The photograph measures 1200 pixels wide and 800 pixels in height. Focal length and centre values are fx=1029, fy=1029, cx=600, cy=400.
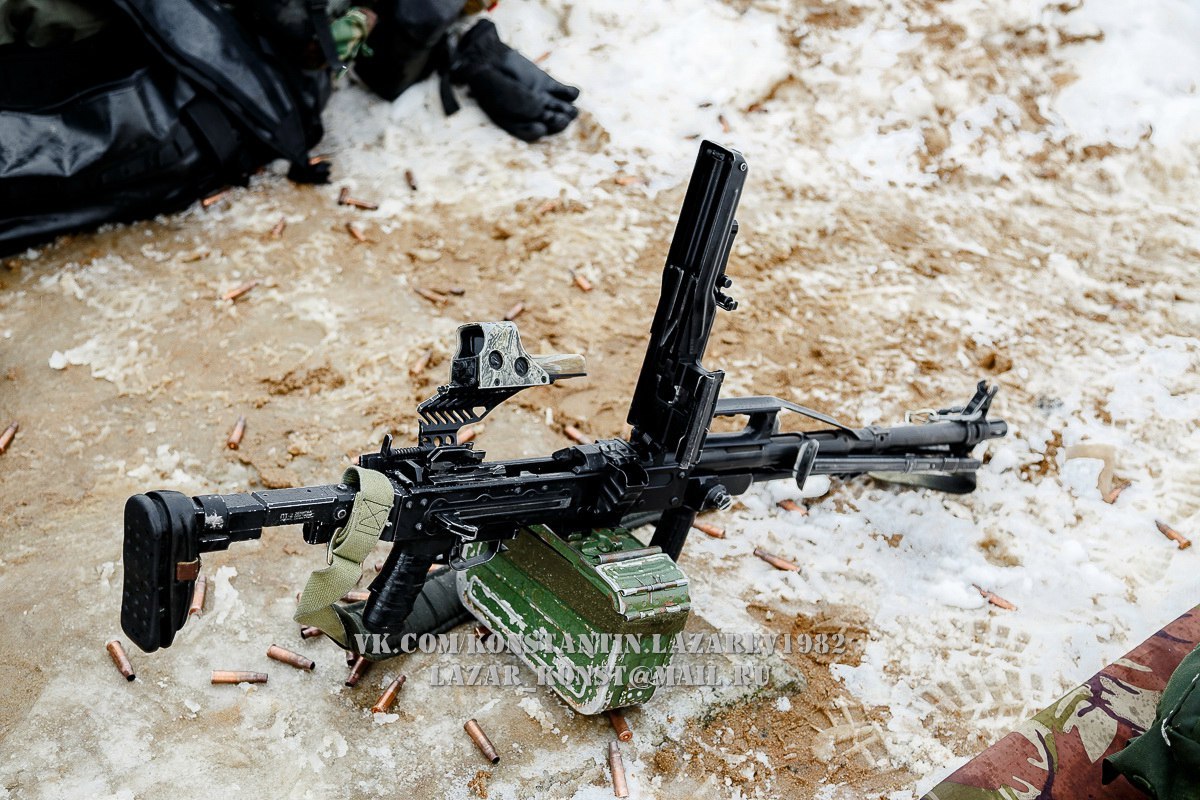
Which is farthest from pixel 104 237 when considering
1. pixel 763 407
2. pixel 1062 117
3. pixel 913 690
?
pixel 1062 117

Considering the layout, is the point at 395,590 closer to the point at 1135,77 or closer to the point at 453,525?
the point at 453,525

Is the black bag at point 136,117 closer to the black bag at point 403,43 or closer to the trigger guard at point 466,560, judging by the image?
the black bag at point 403,43

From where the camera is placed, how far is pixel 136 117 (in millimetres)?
6504

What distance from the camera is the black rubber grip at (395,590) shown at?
3.77 meters

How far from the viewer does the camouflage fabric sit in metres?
3.46

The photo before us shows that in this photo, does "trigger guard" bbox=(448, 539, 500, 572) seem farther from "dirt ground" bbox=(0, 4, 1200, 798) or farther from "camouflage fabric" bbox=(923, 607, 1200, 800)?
"camouflage fabric" bbox=(923, 607, 1200, 800)

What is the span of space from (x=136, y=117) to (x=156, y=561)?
173 inches

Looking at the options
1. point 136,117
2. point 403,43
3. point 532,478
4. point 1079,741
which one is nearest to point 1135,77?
point 403,43

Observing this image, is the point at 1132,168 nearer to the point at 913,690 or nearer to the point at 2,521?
the point at 913,690

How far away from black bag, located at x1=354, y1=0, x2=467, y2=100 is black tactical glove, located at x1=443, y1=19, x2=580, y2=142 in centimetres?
25

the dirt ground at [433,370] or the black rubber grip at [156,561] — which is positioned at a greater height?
the black rubber grip at [156,561]

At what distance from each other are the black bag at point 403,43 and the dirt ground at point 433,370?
1281 millimetres

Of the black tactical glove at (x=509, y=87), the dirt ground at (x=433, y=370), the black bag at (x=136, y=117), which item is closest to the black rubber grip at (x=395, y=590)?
the dirt ground at (x=433, y=370)

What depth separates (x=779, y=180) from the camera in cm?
774
